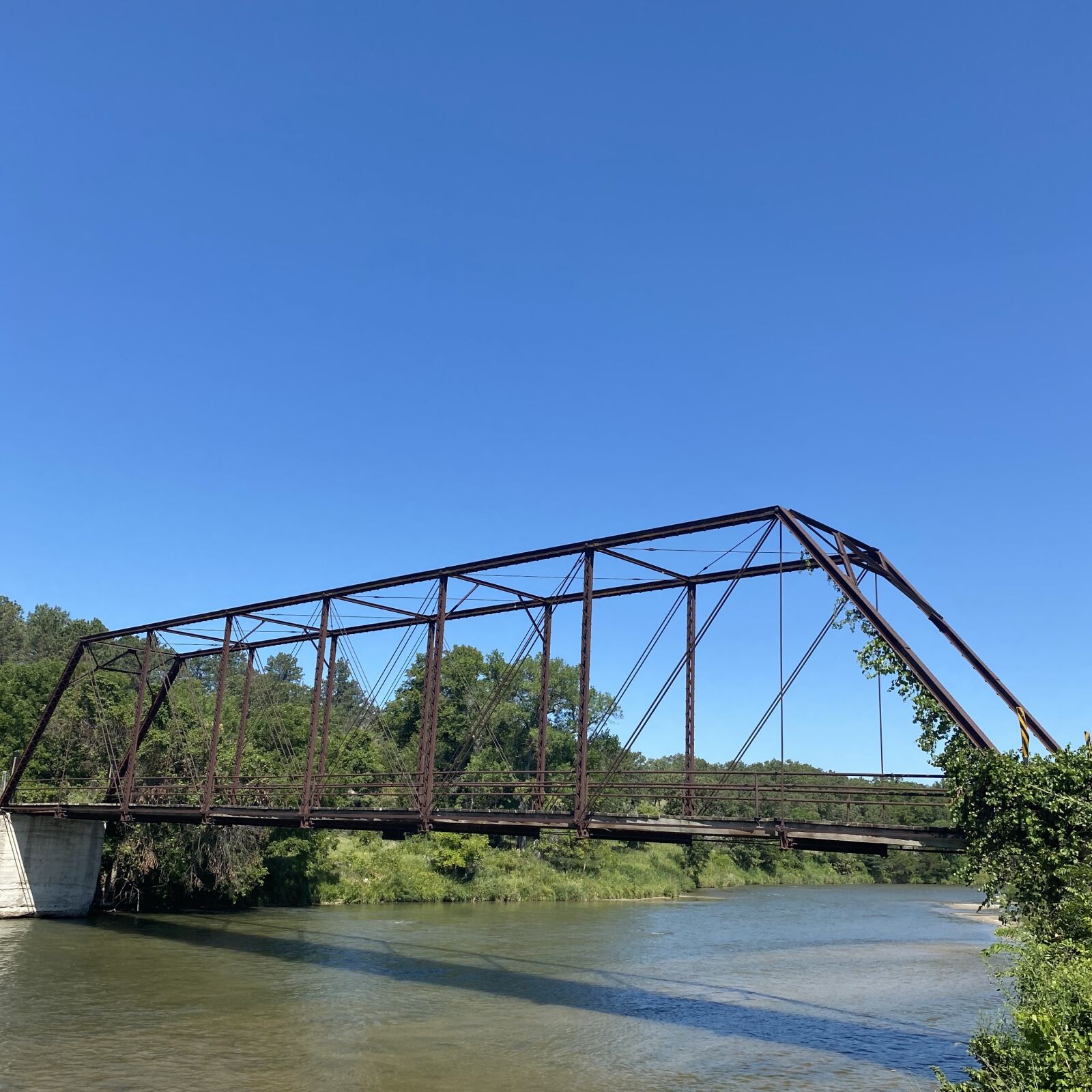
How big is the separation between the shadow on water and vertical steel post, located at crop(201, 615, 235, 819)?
5.24m

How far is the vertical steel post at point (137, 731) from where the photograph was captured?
3372 cm

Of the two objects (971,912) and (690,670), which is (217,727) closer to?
(690,670)

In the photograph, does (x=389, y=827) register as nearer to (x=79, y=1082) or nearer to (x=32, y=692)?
(x=79, y=1082)

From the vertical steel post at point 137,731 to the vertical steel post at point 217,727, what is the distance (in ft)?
9.02

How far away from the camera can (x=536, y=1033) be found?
2053 cm

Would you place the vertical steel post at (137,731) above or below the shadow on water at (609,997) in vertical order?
above

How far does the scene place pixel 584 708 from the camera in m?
21.7

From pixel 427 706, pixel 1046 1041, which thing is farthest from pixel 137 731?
pixel 1046 1041

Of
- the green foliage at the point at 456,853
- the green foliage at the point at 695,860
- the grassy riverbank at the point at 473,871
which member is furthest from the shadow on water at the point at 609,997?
the green foliage at the point at 695,860

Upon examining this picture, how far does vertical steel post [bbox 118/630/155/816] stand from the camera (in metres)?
33.7

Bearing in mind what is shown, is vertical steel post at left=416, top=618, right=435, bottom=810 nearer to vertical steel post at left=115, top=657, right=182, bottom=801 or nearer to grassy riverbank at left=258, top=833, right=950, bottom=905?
vertical steel post at left=115, top=657, right=182, bottom=801

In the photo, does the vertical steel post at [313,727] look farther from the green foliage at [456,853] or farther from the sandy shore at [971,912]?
the sandy shore at [971,912]

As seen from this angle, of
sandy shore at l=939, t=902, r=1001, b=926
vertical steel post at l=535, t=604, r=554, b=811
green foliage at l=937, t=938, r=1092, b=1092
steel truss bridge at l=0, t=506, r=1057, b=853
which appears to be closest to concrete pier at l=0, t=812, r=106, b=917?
steel truss bridge at l=0, t=506, r=1057, b=853

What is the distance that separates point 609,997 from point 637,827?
316 inches
